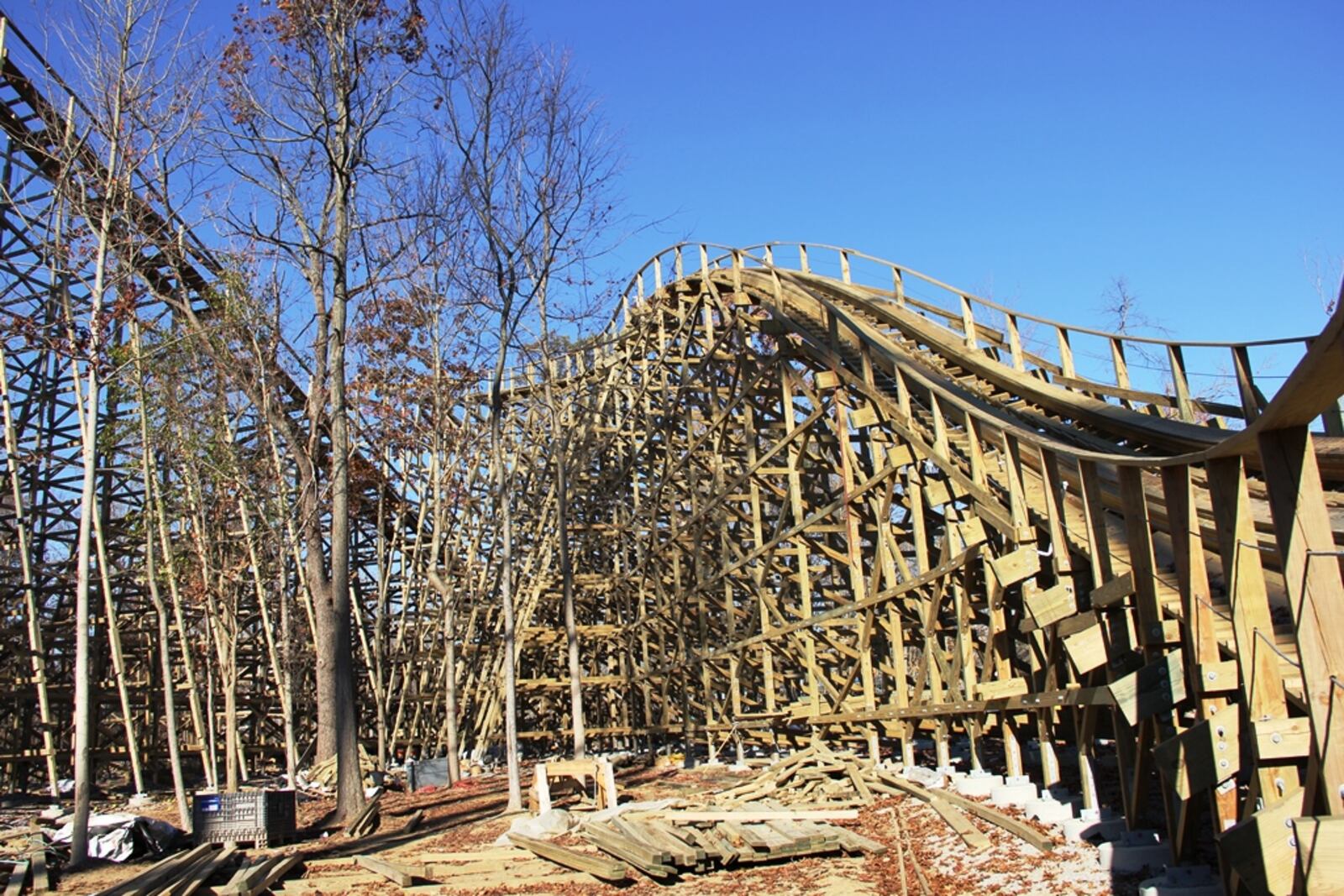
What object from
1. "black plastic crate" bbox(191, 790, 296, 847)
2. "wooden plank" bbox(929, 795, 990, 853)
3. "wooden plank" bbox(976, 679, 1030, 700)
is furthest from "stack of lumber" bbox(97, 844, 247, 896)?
"wooden plank" bbox(976, 679, 1030, 700)

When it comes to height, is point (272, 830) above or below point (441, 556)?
below

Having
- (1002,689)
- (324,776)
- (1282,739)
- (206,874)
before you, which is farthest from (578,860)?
(324,776)

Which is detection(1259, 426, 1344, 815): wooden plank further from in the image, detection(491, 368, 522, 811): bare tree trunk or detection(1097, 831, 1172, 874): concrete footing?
detection(491, 368, 522, 811): bare tree trunk

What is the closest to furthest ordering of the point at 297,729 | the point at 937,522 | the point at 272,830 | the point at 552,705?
the point at 272,830 → the point at 937,522 → the point at 552,705 → the point at 297,729

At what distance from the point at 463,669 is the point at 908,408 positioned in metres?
10.7

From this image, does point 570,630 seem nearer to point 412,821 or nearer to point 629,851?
point 412,821

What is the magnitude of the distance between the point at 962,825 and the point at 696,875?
6.52 ft

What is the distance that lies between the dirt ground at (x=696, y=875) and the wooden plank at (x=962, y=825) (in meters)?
0.07

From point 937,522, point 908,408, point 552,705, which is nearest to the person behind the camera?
point 908,408

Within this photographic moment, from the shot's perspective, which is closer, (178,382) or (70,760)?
(178,382)

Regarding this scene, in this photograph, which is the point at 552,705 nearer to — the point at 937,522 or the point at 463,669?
the point at 463,669

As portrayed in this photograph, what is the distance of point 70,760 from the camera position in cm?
1827

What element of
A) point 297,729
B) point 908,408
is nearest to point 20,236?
point 297,729

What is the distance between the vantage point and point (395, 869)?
915cm
